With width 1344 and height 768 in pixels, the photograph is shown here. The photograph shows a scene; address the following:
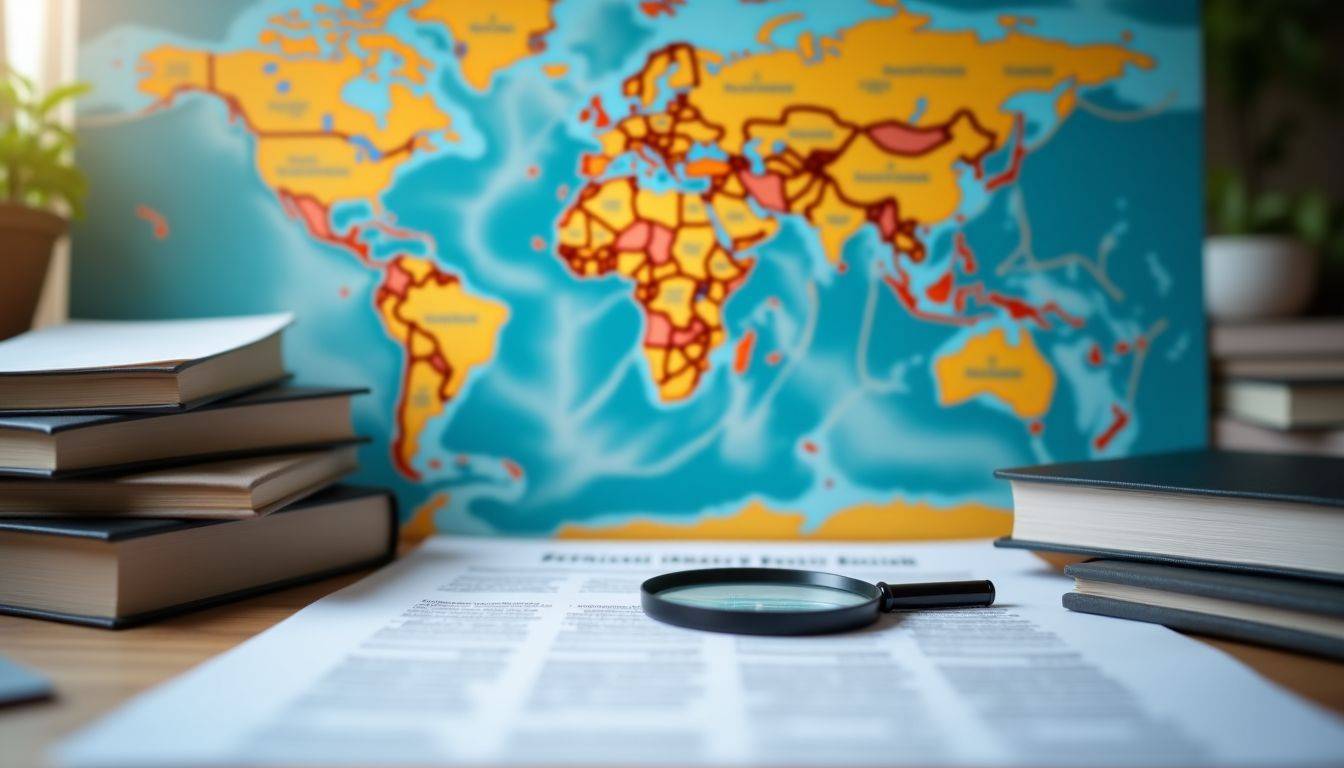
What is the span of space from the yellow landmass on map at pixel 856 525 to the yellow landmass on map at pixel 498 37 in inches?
21.1

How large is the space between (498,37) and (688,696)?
78 centimetres

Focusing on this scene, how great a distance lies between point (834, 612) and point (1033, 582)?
266 millimetres

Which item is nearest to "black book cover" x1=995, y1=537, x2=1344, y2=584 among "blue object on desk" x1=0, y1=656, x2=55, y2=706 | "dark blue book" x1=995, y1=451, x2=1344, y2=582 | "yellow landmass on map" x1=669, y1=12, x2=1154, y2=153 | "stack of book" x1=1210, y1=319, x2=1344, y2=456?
"dark blue book" x1=995, y1=451, x2=1344, y2=582

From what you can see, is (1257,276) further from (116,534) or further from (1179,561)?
(116,534)

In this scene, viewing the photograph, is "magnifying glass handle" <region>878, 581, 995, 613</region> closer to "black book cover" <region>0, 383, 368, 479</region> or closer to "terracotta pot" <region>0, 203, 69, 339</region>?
"black book cover" <region>0, 383, 368, 479</region>

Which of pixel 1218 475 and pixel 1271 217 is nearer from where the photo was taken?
pixel 1218 475

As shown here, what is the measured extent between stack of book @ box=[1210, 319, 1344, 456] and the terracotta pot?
127cm

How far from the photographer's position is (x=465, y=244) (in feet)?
3.38

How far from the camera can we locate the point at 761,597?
0.71 m

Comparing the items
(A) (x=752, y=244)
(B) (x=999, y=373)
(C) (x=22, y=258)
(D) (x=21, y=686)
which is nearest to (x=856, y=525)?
(B) (x=999, y=373)

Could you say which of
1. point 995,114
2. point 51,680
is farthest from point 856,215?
point 51,680

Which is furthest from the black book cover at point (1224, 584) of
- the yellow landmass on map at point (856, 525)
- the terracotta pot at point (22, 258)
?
the terracotta pot at point (22, 258)

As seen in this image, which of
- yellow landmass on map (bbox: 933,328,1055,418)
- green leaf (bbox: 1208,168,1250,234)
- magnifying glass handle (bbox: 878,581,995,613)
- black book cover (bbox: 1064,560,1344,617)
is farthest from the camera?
green leaf (bbox: 1208,168,1250,234)

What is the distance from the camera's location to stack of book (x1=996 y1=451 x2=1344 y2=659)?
2.05ft
